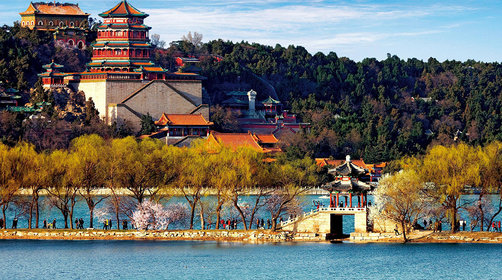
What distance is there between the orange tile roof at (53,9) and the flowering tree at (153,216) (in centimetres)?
8261

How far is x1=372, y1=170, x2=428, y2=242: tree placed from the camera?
74688mm

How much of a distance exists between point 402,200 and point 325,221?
16.0ft

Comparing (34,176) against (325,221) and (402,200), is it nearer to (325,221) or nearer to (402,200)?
(325,221)

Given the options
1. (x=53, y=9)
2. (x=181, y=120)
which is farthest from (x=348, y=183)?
(x=53, y=9)

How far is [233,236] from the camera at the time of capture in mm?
75875

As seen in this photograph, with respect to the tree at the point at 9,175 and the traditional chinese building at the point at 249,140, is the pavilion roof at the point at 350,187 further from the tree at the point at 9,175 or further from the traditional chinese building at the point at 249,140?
the traditional chinese building at the point at 249,140

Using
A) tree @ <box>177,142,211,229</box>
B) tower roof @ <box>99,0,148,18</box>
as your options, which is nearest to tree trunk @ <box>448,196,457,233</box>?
tree @ <box>177,142,211,229</box>

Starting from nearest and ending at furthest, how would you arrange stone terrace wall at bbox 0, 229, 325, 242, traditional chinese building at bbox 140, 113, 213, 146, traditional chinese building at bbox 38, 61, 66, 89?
stone terrace wall at bbox 0, 229, 325, 242 < traditional chinese building at bbox 140, 113, 213, 146 < traditional chinese building at bbox 38, 61, 66, 89

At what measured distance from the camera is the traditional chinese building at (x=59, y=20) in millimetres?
159000

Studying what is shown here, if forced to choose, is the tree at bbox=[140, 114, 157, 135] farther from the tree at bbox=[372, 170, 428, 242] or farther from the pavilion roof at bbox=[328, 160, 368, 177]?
the tree at bbox=[372, 170, 428, 242]

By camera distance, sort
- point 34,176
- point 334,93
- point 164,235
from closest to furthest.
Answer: point 164,235 < point 34,176 < point 334,93

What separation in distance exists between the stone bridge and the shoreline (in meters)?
0.57

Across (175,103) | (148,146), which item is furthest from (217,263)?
(175,103)

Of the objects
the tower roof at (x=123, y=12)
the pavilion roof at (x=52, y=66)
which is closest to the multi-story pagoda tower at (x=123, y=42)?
the tower roof at (x=123, y=12)
